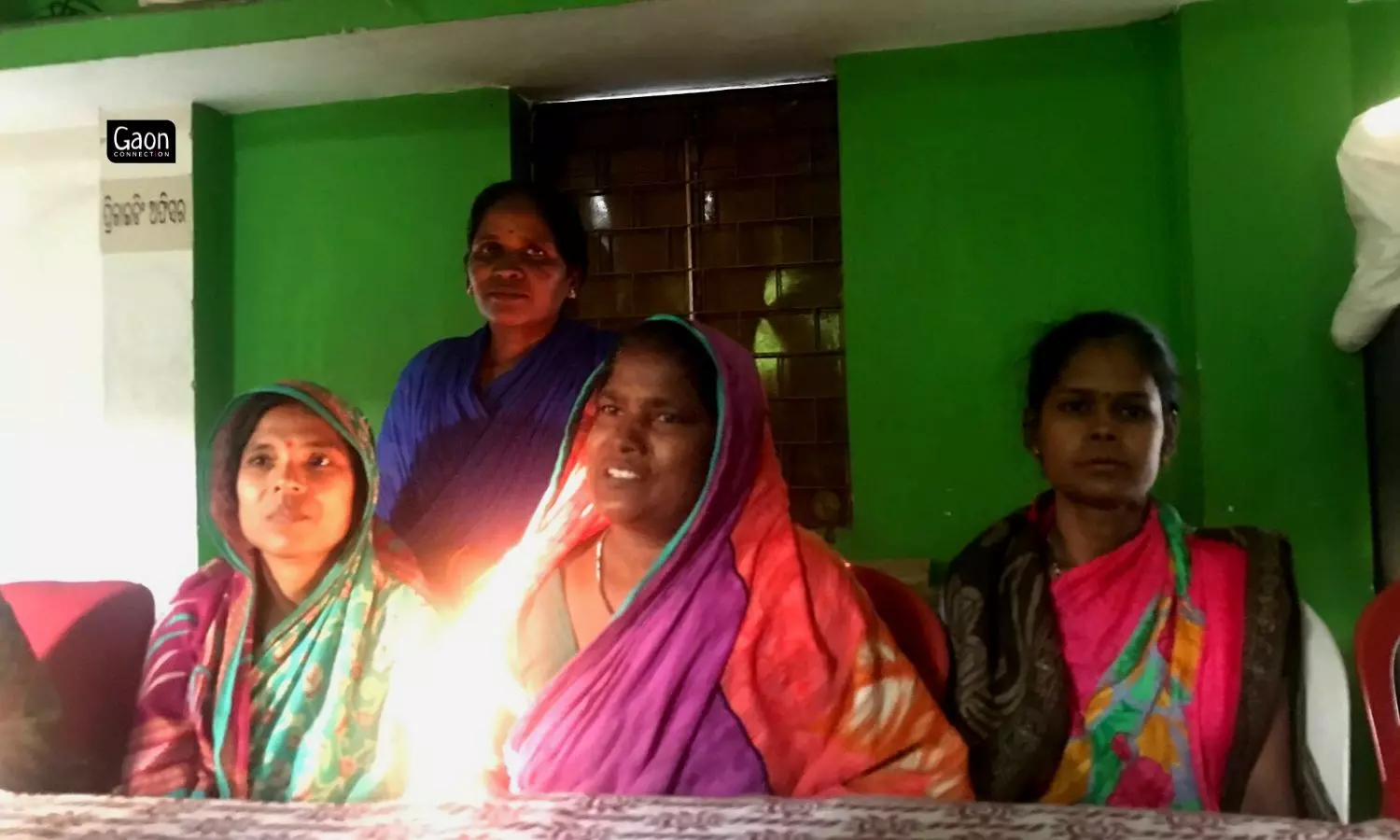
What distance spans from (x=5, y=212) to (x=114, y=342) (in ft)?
1.15

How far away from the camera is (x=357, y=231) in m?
1.75

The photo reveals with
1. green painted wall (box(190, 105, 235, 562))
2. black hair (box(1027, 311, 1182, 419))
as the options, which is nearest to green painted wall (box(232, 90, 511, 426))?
green painted wall (box(190, 105, 235, 562))

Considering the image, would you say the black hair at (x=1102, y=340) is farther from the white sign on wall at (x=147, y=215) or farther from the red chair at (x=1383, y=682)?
the white sign on wall at (x=147, y=215)

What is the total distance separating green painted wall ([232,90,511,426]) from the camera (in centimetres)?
172

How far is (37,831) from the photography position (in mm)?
970

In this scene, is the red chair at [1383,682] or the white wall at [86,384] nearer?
the red chair at [1383,682]

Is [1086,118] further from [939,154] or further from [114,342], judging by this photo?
[114,342]

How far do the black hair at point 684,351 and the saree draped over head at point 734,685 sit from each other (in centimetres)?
2

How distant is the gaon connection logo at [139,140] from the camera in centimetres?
177

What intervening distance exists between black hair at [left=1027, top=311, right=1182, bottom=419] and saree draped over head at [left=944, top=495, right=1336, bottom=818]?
14 cm

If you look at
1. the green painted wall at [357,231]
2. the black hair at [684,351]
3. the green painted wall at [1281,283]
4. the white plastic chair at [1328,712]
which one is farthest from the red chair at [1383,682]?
the green painted wall at [357,231]

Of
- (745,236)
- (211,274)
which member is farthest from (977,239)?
(211,274)

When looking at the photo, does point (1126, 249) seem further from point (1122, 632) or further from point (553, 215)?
point (553, 215)

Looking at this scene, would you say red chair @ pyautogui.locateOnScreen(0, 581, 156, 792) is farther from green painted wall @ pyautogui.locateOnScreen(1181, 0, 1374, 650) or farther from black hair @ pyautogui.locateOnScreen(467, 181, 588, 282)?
green painted wall @ pyautogui.locateOnScreen(1181, 0, 1374, 650)
